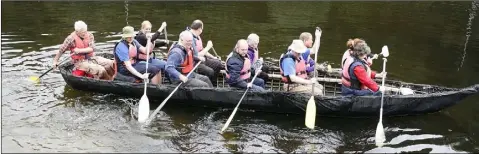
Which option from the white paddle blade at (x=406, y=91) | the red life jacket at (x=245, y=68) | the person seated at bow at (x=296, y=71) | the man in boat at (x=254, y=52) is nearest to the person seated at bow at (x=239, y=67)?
the red life jacket at (x=245, y=68)

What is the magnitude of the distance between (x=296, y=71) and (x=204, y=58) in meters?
2.16

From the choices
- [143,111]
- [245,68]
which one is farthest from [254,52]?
[143,111]

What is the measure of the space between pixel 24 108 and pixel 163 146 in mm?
3396

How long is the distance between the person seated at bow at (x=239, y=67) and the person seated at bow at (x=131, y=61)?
1610 mm

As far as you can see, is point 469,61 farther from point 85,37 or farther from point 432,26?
point 85,37

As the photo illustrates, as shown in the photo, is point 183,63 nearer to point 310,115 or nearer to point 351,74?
point 310,115

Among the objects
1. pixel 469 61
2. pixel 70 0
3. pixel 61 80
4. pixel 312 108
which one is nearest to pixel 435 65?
pixel 469 61

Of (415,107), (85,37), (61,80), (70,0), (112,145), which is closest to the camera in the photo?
(112,145)

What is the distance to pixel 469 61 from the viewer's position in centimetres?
1501

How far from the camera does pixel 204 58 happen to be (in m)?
11.4

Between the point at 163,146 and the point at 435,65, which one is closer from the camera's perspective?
the point at 163,146

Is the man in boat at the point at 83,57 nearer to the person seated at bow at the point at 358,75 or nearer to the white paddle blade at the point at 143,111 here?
the white paddle blade at the point at 143,111

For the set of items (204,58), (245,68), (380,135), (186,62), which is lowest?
Result: (380,135)

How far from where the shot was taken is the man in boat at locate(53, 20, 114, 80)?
11.3 metres
